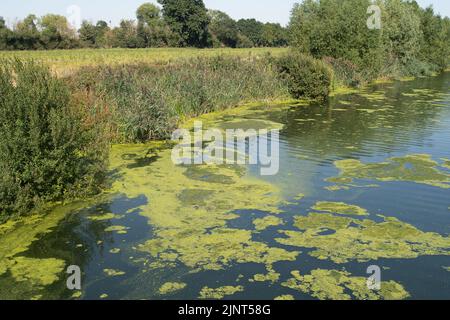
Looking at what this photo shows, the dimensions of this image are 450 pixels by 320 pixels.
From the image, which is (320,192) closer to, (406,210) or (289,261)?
(406,210)

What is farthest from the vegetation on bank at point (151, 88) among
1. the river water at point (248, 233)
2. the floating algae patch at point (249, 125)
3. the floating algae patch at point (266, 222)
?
the floating algae patch at point (266, 222)

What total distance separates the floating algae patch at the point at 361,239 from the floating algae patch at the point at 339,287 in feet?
1.43

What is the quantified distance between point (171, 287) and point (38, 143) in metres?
3.40

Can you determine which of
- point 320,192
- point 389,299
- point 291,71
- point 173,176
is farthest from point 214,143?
point 291,71

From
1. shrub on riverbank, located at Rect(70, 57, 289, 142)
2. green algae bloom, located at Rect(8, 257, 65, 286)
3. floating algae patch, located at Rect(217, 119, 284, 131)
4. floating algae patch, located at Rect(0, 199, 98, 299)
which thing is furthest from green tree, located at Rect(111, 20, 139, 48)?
green algae bloom, located at Rect(8, 257, 65, 286)

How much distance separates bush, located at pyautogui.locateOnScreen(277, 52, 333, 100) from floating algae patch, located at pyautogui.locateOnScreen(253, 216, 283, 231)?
15.1 m

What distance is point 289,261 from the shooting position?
5.77 meters

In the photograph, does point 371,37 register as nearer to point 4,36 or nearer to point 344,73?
point 344,73

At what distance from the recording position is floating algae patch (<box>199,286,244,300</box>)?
5.01m

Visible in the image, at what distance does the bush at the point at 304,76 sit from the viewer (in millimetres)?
21328

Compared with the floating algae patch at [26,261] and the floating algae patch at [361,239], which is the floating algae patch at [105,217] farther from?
the floating algae patch at [361,239]

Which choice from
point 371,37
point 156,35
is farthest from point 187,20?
point 371,37
